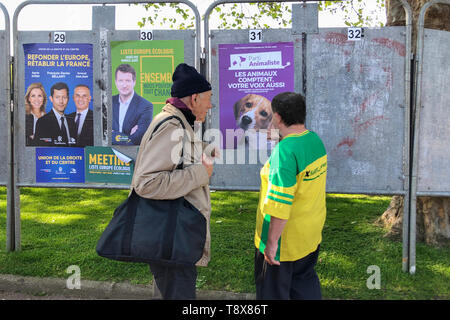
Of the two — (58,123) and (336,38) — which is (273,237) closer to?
(336,38)

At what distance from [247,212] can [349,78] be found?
126 inches

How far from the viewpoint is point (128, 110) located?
16.0 ft

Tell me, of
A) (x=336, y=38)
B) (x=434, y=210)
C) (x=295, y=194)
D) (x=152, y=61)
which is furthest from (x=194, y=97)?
(x=434, y=210)

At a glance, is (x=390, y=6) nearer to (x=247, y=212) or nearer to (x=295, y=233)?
(x=247, y=212)

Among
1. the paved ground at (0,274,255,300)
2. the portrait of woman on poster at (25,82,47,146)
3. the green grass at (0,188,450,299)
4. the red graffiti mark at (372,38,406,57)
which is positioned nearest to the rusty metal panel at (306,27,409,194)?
the red graffiti mark at (372,38,406,57)

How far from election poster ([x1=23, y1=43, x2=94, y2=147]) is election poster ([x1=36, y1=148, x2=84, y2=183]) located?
85mm

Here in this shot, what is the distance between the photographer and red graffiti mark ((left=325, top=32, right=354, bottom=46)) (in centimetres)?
458

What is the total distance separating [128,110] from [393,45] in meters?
2.72

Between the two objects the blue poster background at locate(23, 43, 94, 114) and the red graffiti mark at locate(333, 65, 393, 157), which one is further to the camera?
the blue poster background at locate(23, 43, 94, 114)

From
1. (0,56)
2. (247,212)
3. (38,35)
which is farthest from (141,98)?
(247,212)

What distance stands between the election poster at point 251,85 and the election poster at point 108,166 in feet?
3.61

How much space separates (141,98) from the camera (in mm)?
4844

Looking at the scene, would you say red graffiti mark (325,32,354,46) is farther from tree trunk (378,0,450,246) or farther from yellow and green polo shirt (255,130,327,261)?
yellow and green polo shirt (255,130,327,261)

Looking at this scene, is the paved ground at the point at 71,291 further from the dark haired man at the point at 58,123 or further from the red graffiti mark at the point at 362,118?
the red graffiti mark at the point at 362,118
